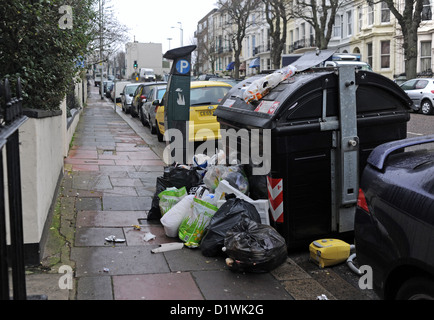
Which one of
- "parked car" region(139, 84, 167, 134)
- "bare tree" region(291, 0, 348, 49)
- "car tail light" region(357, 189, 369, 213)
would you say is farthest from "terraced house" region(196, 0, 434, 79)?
"car tail light" region(357, 189, 369, 213)

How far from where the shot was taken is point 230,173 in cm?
579

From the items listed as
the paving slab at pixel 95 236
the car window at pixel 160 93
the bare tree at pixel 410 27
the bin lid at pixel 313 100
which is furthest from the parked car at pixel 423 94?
the paving slab at pixel 95 236

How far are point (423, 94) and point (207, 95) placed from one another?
13335 mm

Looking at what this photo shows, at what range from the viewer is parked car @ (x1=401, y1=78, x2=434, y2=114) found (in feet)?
67.7

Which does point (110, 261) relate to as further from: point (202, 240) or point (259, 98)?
point (259, 98)

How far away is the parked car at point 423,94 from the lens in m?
20.6

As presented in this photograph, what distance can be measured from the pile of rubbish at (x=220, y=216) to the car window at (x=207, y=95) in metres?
4.46

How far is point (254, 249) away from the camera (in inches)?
175

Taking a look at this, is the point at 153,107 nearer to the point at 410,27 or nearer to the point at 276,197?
the point at 276,197

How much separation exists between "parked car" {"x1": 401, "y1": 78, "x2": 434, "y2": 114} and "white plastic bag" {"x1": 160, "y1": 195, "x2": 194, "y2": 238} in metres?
17.1

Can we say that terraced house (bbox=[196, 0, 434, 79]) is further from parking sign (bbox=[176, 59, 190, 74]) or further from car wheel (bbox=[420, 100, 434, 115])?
parking sign (bbox=[176, 59, 190, 74])

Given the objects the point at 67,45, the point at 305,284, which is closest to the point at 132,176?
the point at 67,45

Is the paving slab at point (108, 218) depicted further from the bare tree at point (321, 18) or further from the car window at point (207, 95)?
the bare tree at point (321, 18)
